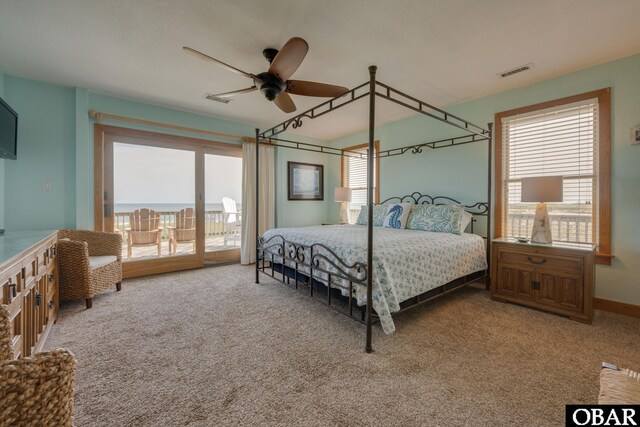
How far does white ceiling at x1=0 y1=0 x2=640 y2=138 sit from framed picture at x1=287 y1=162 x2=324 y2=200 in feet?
7.96

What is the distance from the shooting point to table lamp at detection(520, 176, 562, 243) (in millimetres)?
2588

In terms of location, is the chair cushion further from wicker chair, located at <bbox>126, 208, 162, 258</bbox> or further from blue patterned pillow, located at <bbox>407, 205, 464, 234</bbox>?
blue patterned pillow, located at <bbox>407, 205, 464, 234</bbox>

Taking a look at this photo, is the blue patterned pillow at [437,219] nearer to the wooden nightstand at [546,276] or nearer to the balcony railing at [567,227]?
the wooden nightstand at [546,276]

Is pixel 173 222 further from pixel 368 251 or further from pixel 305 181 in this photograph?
pixel 368 251

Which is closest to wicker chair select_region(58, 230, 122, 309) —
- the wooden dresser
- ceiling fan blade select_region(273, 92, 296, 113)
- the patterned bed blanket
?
the wooden dresser

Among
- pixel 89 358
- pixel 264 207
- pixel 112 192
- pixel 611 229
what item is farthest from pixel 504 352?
pixel 112 192

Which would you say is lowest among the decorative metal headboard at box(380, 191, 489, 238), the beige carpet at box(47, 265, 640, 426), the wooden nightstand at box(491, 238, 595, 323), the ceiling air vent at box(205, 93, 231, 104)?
the beige carpet at box(47, 265, 640, 426)

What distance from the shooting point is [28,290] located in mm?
1668

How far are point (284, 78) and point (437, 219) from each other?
244cm

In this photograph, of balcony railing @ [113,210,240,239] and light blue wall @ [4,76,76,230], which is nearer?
light blue wall @ [4,76,76,230]

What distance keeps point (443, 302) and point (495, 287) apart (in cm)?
60

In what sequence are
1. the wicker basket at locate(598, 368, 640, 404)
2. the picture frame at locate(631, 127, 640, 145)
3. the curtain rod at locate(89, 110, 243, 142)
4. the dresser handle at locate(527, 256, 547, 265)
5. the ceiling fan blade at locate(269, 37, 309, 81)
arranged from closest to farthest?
the wicker basket at locate(598, 368, 640, 404), the ceiling fan blade at locate(269, 37, 309, 81), the picture frame at locate(631, 127, 640, 145), the dresser handle at locate(527, 256, 547, 265), the curtain rod at locate(89, 110, 243, 142)

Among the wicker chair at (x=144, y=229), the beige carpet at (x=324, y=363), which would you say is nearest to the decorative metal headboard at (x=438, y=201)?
the beige carpet at (x=324, y=363)

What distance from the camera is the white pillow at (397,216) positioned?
371cm
